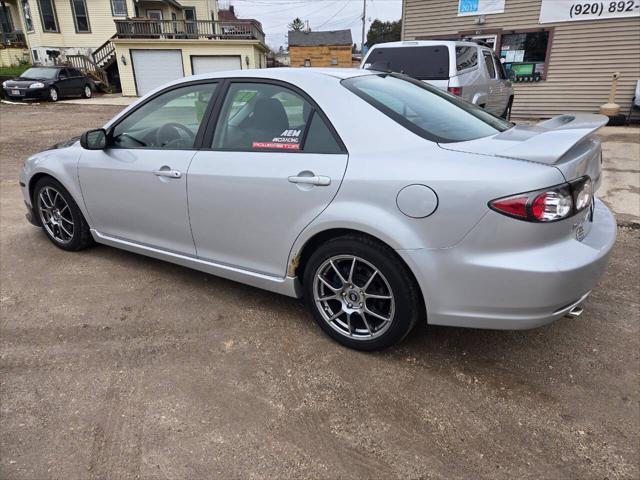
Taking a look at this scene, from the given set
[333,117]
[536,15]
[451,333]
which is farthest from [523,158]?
[536,15]

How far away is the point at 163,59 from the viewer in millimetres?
23719

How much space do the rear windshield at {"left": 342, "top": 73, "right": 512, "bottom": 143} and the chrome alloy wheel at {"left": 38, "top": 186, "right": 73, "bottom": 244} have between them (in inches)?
114

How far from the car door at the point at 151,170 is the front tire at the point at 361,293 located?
1088 mm

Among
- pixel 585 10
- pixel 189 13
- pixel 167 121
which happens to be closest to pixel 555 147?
pixel 167 121

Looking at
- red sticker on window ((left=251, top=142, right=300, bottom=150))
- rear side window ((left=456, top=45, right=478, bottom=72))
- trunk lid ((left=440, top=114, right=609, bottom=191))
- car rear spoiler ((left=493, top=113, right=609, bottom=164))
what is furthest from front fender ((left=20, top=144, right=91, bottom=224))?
rear side window ((left=456, top=45, right=478, bottom=72))

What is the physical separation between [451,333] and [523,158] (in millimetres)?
1278

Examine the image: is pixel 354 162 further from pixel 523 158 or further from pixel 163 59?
pixel 163 59

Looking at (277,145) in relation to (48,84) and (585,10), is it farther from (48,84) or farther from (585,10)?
(48,84)

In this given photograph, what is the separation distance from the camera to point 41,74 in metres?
20.3

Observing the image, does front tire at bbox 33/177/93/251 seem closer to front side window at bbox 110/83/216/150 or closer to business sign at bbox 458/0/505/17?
front side window at bbox 110/83/216/150

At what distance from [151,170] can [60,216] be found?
1493 millimetres

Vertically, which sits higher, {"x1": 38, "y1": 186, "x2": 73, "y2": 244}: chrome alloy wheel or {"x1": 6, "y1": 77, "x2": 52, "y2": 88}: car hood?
{"x1": 6, "y1": 77, "x2": 52, "y2": 88}: car hood

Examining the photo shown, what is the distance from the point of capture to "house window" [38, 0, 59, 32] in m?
26.9

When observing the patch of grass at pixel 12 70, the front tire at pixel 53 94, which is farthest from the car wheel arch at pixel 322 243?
the patch of grass at pixel 12 70
